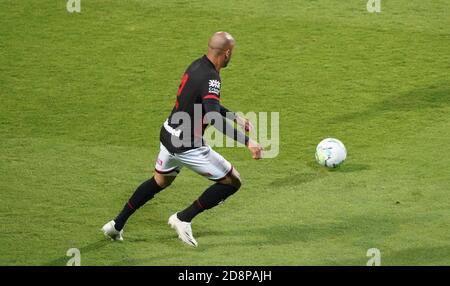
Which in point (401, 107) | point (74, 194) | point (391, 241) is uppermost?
point (401, 107)

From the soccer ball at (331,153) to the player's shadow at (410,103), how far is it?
4.25 ft

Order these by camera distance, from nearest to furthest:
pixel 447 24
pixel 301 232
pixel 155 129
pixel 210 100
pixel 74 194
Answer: pixel 210 100, pixel 301 232, pixel 74 194, pixel 155 129, pixel 447 24

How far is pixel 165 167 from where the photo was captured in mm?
8352

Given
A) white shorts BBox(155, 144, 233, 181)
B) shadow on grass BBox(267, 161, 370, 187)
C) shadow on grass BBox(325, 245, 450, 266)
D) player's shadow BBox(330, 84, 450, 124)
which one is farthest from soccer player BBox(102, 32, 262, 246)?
player's shadow BBox(330, 84, 450, 124)

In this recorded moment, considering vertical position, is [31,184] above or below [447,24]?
below

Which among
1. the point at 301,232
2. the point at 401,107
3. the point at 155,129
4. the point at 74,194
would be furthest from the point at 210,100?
the point at 401,107

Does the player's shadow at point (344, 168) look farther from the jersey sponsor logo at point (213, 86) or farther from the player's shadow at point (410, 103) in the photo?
the jersey sponsor logo at point (213, 86)

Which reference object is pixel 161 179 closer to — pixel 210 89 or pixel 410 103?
pixel 210 89

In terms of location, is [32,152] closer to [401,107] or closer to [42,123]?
[42,123]

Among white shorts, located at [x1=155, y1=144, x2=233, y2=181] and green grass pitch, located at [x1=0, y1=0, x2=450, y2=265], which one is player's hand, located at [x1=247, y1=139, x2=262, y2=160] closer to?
white shorts, located at [x1=155, y1=144, x2=233, y2=181]

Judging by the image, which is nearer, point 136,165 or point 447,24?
point 136,165

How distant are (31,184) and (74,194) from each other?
0.54 metres

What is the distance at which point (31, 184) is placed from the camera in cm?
962

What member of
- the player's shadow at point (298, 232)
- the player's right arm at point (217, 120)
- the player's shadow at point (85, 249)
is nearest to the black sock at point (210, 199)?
the player's shadow at point (298, 232)
